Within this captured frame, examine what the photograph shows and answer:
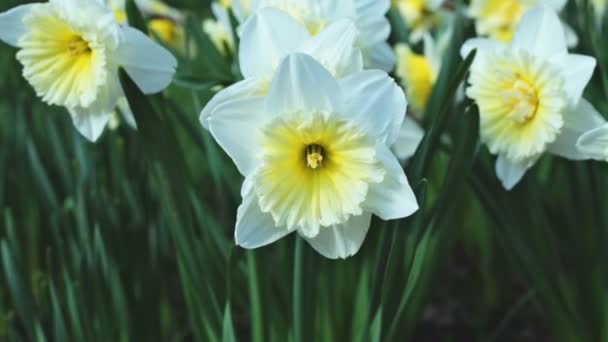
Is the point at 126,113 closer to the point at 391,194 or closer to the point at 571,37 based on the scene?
the point at 391,194

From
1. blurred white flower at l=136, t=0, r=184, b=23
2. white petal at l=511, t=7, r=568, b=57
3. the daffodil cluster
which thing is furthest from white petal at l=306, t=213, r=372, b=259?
blurred white flower at l=136, t=0, r=184, b=23

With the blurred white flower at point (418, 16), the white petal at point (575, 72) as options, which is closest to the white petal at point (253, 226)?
the white petal at point (575, 72)

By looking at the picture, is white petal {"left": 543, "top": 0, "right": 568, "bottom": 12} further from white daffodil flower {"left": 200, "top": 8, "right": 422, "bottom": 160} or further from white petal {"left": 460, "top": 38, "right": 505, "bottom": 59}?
white daffodil flower {"left": 200, "top": 8, "right": 422, "bottom": 160}

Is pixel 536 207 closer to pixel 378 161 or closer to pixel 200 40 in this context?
pixel 378 161

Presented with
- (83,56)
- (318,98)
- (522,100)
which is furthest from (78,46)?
(522,100)

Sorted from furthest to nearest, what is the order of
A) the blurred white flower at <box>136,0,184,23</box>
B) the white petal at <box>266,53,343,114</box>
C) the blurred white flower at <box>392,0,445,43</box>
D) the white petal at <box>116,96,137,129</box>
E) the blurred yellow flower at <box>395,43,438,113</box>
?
the blurred white flower at <box>136,0,184,23</box>, the blurred white flower at <box>392,0,445,43</box>, the blurred yellow flower at <box>395,43,438,113</box>, the white petal at <box>116,96,137,129</box>, the white petal at <box>266,53,343,114</box>

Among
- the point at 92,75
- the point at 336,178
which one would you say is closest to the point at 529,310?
the point at 336,178

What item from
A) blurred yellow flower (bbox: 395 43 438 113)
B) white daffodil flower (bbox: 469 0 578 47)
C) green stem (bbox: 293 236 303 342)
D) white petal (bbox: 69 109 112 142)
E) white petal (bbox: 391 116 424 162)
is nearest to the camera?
green stem (bbox: 293 236 303 342)
